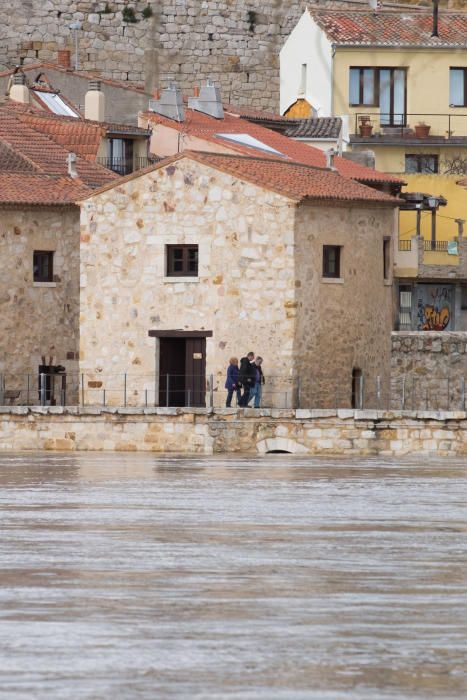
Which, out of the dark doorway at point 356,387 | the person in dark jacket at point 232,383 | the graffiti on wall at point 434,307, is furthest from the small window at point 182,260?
the graffiti on wall at point 434,307

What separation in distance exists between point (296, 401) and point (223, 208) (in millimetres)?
4015

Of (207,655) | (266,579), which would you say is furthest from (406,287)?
(207,655)

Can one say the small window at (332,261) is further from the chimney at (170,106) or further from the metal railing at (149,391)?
the chimney at (170,106)

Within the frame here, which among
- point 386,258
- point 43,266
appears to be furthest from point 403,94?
point 43,266

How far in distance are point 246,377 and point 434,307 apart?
17.1 m

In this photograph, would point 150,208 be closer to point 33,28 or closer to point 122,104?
point 122,104

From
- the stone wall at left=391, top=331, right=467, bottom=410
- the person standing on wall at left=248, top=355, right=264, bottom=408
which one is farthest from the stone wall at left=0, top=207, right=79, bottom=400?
the stone wall at left=391, top=331, right=467, bottom=410

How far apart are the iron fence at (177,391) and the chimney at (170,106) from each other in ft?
42.3

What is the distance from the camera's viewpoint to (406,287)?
57.2m

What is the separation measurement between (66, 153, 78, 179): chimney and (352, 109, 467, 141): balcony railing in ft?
53.0

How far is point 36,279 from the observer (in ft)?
152

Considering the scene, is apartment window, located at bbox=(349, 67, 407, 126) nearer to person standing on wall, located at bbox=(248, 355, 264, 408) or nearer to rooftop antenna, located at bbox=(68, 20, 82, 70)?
rooftop antenna, located at bbox=(68, 20, 82, 70)

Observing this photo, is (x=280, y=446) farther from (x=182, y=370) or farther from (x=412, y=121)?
(x=412, y=121)

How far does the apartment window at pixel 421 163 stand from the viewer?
63125 mm
